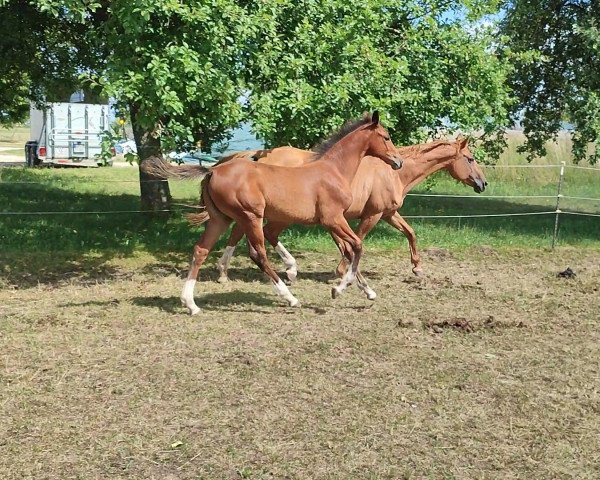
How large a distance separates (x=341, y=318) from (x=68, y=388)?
9.55 ft

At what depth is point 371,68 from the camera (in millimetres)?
8922

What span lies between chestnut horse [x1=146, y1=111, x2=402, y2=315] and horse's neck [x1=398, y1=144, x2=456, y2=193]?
1.56 m

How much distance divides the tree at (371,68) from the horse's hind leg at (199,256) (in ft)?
5.66

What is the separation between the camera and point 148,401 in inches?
185

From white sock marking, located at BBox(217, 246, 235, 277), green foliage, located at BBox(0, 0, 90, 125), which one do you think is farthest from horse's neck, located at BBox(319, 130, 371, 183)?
green foliage, located at BBox(0, 0, 90, 125)

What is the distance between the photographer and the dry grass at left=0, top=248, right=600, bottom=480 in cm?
395

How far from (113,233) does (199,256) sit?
14.9ft

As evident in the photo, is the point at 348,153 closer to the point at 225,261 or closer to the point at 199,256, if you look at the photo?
the point at 199,256

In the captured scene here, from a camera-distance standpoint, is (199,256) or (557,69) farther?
(557,69)

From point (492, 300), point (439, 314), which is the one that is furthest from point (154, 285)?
point (492, 300)

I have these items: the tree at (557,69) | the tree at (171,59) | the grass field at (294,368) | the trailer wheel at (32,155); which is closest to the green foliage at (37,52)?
the grass field at (294,368)

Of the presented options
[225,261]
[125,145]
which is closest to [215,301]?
[225,261]

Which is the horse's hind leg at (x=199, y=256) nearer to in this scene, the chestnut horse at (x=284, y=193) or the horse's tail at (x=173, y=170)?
the chestnut horse at (x=284, y=193)

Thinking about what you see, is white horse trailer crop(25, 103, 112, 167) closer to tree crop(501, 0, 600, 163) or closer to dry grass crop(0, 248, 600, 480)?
tree crop(501, 0, 600, 163)
